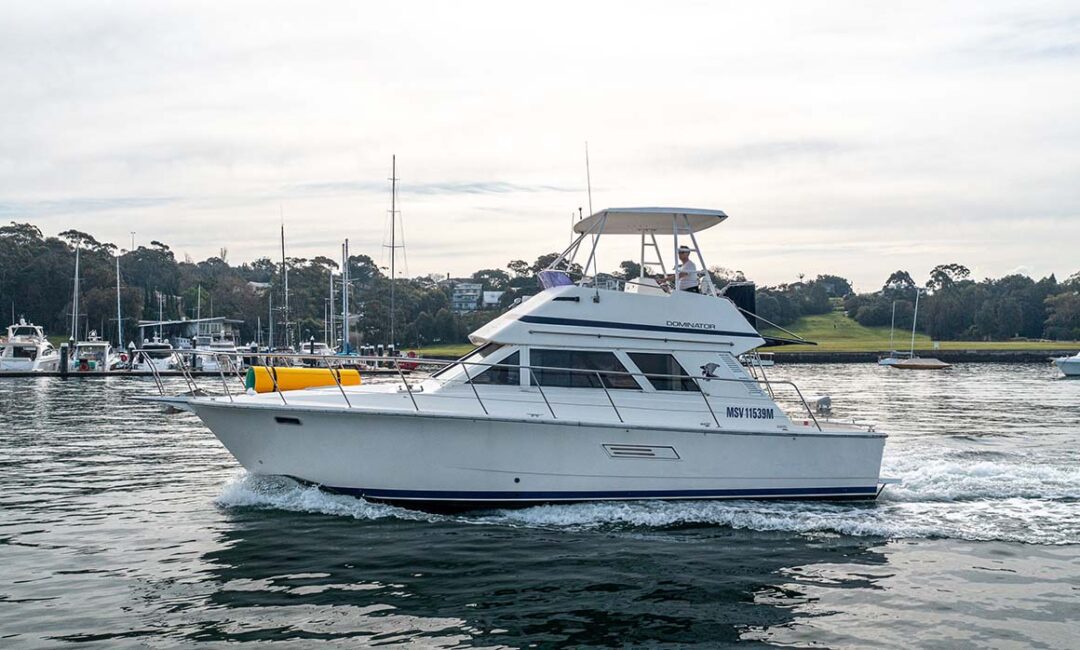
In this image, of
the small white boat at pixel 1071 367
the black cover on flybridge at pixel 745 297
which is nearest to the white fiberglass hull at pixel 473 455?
the black cover on flybridge at pixel 745 297

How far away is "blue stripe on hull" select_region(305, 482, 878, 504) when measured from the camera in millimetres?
11773

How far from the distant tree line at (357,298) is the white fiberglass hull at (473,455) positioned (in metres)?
46.3

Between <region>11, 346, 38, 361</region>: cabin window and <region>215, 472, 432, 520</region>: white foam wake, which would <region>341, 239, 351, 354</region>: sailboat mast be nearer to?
<region>11, 346, 38, 361</region>: cabin window

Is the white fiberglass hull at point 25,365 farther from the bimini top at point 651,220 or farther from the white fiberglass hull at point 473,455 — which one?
the bimini top at point 651,220

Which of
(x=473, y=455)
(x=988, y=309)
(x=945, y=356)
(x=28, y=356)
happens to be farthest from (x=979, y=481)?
(x=988, y=309)

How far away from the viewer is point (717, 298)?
13312mm

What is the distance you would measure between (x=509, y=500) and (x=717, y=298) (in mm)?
4246

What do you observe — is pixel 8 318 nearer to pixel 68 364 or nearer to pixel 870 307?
pixel 68 364

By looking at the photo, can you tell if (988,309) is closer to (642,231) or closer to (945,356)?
(945,356)

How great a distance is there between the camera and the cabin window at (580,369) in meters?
12.5

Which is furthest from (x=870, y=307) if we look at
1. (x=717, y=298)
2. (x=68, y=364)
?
(x=717, y=298)

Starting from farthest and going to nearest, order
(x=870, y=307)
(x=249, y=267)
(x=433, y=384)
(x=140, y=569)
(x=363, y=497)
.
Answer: (x=249, y=267) < (x=870, y=307) < (x=433, y=384) < (x=363, y=497) < (x=140, y=569)

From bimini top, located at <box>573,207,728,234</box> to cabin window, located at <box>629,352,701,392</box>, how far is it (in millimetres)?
1949

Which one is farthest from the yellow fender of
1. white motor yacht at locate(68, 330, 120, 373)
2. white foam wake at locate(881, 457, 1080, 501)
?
white motor yacht at locate(68, 330, 120, 373)
